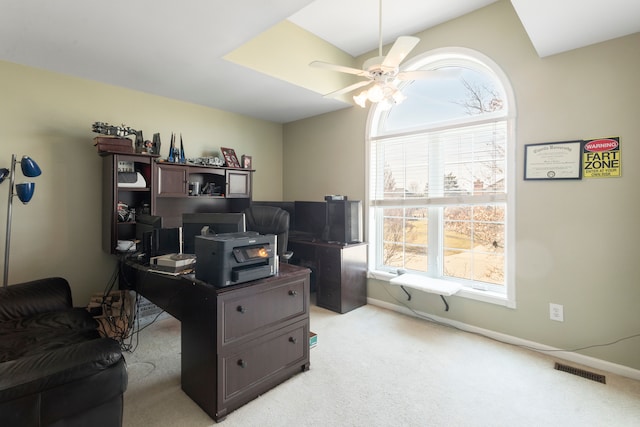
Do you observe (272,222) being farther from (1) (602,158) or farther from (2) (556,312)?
(1) (602,158)

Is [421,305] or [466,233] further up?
[466,233]

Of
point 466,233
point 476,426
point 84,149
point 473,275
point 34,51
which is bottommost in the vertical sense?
point 476,426

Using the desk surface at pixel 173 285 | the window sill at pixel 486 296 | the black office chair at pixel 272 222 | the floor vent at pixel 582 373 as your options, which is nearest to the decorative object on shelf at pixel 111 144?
the desk surface at pixel 173 285

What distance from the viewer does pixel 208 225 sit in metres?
2.34

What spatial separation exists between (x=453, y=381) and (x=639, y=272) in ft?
5.20

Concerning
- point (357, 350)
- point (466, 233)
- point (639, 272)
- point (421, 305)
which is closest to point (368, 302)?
point (421, 305)

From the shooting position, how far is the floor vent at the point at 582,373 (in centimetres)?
218

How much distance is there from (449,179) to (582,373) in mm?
1918

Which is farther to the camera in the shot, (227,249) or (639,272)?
(639,272)

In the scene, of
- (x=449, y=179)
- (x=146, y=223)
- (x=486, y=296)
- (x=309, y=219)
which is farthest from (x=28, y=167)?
(x=486, y=296)

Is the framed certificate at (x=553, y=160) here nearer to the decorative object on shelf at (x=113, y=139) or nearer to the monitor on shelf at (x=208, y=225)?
the monitor on shelf at (x=208, y=225)

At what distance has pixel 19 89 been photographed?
2646mm

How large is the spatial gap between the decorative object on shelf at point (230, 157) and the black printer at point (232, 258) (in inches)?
84.8

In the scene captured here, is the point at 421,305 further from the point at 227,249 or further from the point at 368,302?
the point at 227,249
